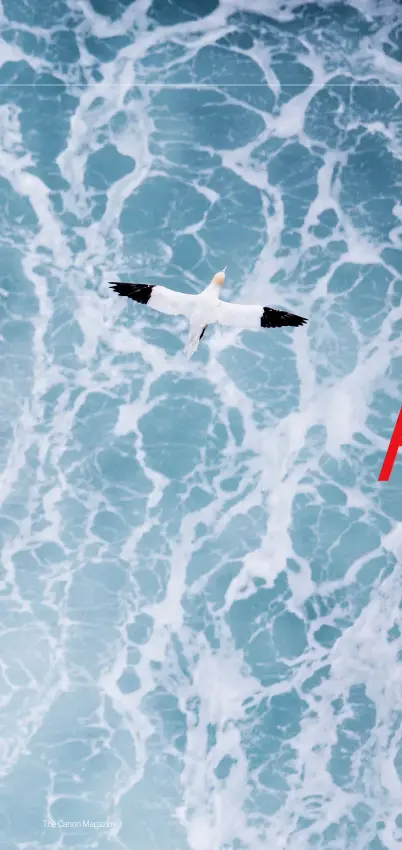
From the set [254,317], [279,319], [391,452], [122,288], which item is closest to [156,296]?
[122,288]

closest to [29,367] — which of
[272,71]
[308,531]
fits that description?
[308,531]

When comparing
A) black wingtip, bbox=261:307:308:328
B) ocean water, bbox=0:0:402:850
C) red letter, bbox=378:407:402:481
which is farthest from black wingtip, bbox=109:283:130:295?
red letter, bbox=378:407:402:481

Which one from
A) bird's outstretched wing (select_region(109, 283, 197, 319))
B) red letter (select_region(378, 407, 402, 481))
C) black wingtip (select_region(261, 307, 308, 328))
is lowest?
red letter (select_region(378, 407, 402, 481))

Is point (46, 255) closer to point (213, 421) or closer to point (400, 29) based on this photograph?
point (213, 421)

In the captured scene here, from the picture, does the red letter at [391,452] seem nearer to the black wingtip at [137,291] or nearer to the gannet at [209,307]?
the gannet at [209,307]

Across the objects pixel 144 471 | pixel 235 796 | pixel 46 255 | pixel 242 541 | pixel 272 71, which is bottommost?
pixel 235 796

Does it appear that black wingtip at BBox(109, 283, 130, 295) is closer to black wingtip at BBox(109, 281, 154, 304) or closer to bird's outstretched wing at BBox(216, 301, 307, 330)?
black wingtip at BBox(109, 281, 154, 304)

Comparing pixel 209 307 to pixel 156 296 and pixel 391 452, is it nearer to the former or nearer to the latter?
pixel 156 296
